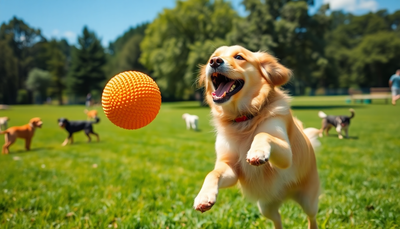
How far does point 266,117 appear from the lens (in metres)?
2.45

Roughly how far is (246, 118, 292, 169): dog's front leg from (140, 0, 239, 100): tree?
30.6 m

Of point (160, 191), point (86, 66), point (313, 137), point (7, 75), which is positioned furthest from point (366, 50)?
point (7, 75)

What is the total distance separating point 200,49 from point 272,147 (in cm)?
3015

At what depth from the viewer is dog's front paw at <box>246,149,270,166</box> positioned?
1.81m

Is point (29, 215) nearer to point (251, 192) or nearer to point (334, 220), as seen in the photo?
point (251, 192)

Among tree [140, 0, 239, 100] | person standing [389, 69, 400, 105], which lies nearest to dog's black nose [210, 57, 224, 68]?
person standing [389, 69, 400, 105]

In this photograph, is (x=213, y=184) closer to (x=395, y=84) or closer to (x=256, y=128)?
(x=256, y=128)

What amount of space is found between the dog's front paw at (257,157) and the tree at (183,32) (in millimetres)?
31042

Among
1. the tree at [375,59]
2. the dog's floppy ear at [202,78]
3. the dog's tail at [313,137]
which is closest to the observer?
the dog's floppy ear at [202,78]

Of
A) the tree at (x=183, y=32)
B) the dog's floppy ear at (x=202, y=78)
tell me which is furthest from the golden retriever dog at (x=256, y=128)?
the tree at (x=183, y=32)

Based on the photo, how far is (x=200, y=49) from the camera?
3116 centimetres

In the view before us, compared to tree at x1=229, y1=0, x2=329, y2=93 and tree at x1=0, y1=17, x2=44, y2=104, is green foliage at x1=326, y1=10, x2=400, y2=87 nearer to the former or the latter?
tree at x1=229, y1=0, x2=329, y2=93

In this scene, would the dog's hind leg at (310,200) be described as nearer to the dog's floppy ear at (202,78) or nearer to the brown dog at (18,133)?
the dog's floppy ear at (202,78)

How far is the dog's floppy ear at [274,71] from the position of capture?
8.79 ft
